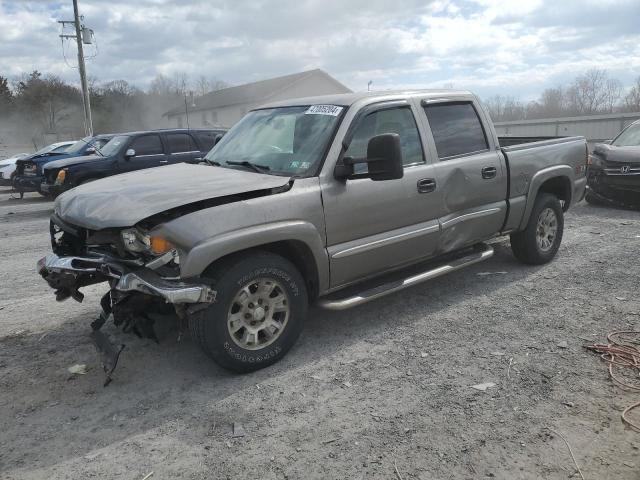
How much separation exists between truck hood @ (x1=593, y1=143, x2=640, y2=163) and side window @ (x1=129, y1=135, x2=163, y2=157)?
9381 mm

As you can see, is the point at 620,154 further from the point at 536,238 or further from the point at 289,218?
the point at 289,218

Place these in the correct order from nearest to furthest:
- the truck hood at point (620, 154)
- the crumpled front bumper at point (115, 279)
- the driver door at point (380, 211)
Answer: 1. the crumpled front bumper at point (115, 279)
2. the driver door at point (380, 211)
3. the truck hood at point (620, 154)

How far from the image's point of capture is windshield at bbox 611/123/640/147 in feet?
32.1

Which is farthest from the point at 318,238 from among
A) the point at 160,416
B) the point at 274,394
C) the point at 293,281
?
the point at 160,416

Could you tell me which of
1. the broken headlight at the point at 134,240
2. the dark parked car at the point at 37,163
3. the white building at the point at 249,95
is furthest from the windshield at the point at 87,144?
the white building at the point at 249,95

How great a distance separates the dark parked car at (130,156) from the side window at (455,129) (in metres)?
7.21

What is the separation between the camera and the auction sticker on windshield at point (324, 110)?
163 inches

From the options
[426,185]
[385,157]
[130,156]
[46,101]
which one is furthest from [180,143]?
[46,101]

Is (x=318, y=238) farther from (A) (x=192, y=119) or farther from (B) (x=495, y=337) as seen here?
(A) (x=192, y=119)

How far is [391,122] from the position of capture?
4426 millimetres

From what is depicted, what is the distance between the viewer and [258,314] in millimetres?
3590

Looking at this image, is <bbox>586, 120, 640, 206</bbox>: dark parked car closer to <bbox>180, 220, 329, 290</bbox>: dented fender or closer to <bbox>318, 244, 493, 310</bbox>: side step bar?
<bbox>318, 244, 493, 310</bbox>: side step bar

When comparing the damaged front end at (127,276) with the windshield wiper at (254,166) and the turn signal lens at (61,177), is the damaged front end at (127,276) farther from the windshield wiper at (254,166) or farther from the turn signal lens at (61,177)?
the turn signal lens at (61,177)

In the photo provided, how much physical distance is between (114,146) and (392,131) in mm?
9156
